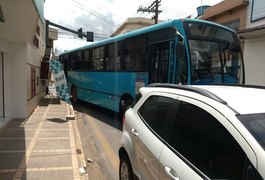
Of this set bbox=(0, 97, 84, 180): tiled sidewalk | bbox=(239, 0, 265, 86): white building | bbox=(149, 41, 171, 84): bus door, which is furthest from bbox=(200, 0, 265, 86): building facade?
bbox=(0, 97, 84, 180): tiled sidewalk

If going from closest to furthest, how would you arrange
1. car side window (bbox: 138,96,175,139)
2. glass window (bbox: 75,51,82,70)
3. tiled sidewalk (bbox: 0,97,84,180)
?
car side window (bbox: 138,96,175,139), tiled sidewalk (bbox: 0,97,84,180), glass window (bbox: 75,51,82,70)

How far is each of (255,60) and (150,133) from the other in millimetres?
13239

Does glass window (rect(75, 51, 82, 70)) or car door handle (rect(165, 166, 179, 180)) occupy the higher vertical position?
glass window (rect(75, 51, 82, 70))

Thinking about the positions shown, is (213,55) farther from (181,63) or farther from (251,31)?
(251,31)

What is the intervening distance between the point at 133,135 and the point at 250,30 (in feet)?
39.0

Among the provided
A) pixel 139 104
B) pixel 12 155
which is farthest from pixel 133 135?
pixel 12 155

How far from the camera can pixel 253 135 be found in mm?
2078

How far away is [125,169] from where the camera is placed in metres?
4.35

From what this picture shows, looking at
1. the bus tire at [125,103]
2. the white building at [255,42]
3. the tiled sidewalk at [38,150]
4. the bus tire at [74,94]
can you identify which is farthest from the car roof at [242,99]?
the bus tire at [74,94]

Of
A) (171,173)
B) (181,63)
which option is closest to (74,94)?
(181,63)

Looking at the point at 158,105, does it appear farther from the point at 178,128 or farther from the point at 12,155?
the point at 12,155

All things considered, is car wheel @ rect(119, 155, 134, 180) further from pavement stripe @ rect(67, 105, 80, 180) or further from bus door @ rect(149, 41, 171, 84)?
bus door @ rect(149, 41, 171, 84)

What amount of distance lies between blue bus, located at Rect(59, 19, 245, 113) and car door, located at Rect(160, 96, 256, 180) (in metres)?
4.75

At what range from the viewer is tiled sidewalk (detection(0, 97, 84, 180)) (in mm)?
5262
